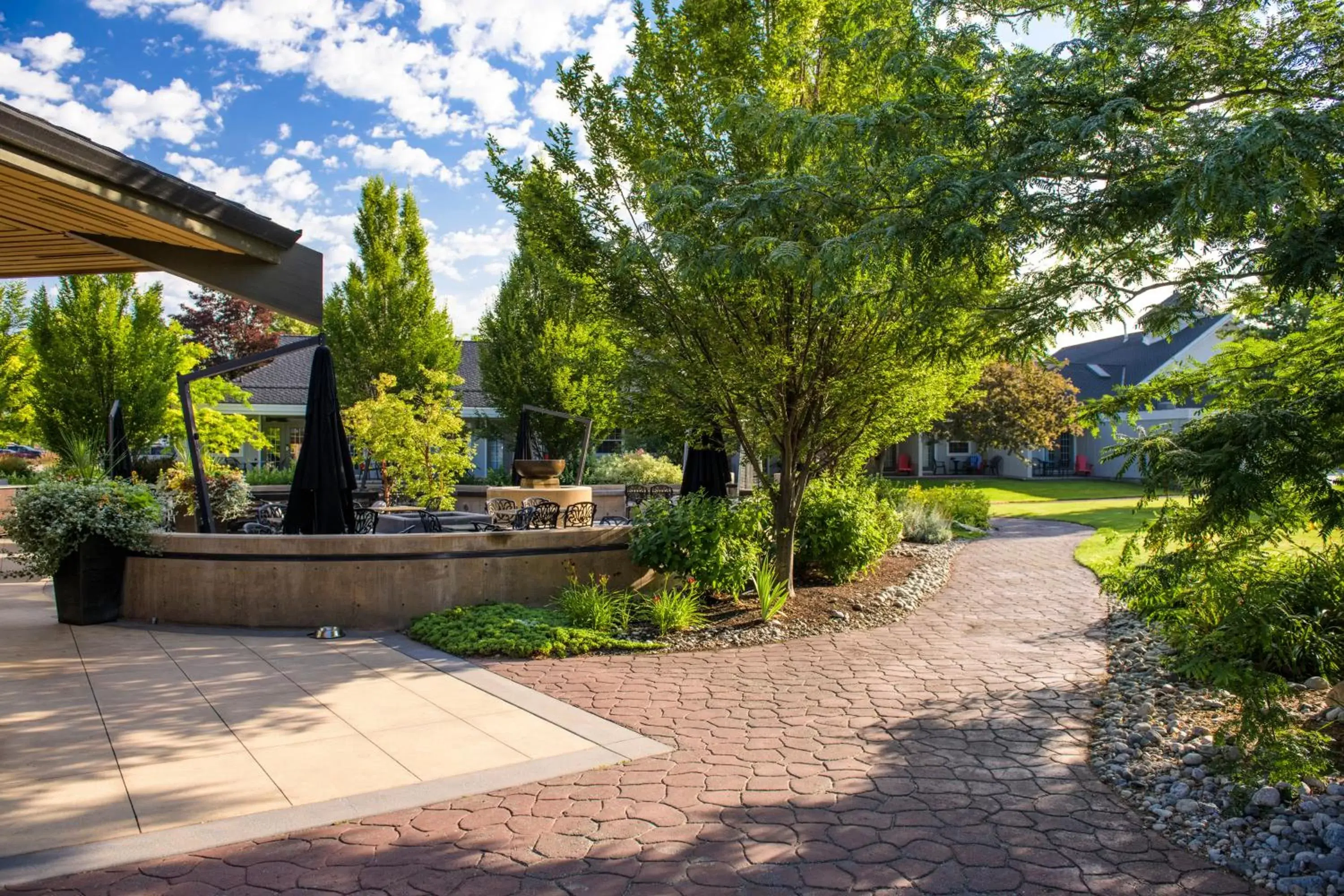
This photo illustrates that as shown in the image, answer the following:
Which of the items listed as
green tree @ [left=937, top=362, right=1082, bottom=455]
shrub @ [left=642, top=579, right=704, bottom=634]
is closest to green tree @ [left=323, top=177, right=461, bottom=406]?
shrub @ [left=642, top=579, right=704, bottom=634]

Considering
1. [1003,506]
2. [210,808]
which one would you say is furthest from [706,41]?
[1003,506]

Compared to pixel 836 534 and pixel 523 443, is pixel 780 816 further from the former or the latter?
pixel 523 443

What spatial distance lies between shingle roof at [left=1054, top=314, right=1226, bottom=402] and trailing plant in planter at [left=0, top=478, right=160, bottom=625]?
112 ft

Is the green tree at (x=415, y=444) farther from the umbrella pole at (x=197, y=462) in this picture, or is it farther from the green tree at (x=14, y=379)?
the green tree at (x=14, y=379)

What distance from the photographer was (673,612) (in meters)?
8.55

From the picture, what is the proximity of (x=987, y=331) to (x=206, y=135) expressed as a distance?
1328 cm

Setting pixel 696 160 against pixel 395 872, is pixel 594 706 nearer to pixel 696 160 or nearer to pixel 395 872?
pixel 395 872

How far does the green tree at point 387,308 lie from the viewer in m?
24.8

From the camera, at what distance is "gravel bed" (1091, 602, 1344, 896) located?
12.0ft

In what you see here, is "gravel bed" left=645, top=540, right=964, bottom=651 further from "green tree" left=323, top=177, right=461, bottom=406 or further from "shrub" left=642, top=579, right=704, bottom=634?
"green tree" left=323, top=177, right=461, bottom=406

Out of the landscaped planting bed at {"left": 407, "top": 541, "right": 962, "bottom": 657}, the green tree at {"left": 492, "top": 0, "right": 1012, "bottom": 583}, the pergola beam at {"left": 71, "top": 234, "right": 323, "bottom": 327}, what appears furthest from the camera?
the green tree at {"left": 492, "top": 0, "right": 1012, "bottom": 583}

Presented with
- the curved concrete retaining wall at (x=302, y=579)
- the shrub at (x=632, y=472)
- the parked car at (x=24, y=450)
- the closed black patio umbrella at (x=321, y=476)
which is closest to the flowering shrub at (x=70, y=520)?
the curved concrete retaining wall at (x=302, y=579)

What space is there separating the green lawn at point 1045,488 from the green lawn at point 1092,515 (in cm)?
76

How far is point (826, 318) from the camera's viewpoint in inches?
355
